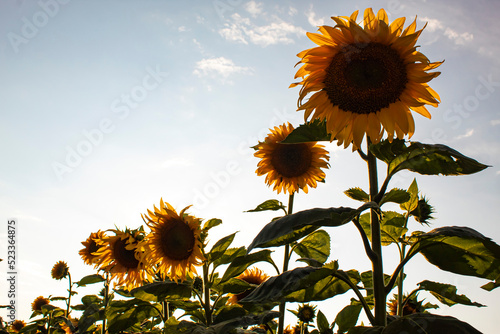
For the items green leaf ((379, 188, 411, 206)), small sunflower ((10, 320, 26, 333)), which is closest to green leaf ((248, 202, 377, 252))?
green leaf ((379, 188, 411, 206))

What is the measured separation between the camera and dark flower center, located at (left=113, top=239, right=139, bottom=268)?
3.80m

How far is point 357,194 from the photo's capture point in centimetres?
199

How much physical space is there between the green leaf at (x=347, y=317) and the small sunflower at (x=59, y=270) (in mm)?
7204

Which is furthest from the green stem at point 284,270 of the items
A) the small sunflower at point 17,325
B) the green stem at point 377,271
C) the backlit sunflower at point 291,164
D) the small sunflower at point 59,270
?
the small sunflower at point 17,325

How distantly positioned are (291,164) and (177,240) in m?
1.67

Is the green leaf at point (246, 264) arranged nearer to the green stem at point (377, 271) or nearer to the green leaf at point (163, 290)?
the green leaf at point (163, 290)

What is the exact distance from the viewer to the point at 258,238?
61.2 inches

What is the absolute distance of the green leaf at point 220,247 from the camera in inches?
110

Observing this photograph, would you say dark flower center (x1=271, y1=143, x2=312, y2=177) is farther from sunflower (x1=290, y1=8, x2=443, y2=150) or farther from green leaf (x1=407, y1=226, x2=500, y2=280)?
green leaf (x1=407, y1=226, x2=500, y2=280)

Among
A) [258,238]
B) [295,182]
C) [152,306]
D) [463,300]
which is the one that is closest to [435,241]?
[463,300]

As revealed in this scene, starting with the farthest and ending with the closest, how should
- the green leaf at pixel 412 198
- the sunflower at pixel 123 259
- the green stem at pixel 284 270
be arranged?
1. the sunflower at pixel 123 259
2. the green stem at pixel 284 270
3. the green leaf at pixel 412 198

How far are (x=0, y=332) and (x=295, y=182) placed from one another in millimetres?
2985

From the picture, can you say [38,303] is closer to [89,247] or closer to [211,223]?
[89,247]

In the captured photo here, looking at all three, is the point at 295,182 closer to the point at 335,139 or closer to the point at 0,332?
the point at 335,139
